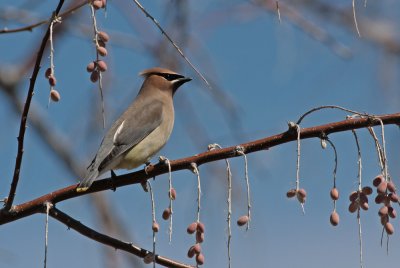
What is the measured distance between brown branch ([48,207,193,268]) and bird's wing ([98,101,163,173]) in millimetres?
1400

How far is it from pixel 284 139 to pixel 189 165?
0.34m

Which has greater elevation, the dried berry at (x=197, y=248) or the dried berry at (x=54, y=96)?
the dried berry at (x=54, y=96)

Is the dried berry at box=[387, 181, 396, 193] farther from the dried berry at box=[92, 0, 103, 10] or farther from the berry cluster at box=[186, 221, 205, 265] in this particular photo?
the dried berry at box=[92, 0, 103, 10]

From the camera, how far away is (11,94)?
208 inches

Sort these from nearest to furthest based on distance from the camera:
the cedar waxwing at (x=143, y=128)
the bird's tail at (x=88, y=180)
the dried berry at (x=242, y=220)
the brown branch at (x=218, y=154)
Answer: the dried berry at (x=242, y=220), the brown branch at (x=218, y=154), the bird's tail at (x=88, y=180), the cedar waxwing at (x=143, y=128)

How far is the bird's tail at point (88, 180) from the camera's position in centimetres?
293

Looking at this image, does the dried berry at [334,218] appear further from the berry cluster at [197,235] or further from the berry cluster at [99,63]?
the berry cluster at [99,63]

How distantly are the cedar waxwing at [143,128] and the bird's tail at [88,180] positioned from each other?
5cm

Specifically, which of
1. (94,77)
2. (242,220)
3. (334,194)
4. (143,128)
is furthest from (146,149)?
(334,194)

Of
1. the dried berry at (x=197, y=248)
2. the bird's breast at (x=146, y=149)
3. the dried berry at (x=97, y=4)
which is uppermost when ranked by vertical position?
the bird's breast at (x=146, y=149)

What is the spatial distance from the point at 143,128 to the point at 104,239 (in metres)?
2.28

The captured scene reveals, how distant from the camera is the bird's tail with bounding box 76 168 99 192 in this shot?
293cm

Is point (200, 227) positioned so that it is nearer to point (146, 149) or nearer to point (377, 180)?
point (377, 180)

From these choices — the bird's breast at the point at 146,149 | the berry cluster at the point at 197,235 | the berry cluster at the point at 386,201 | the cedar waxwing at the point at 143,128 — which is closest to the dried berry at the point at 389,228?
the berry cluster at the point at 386,201
